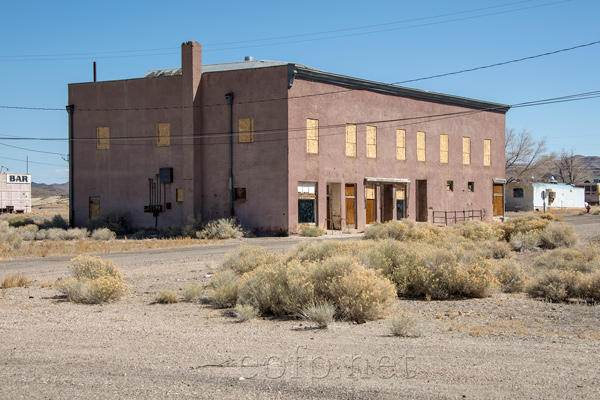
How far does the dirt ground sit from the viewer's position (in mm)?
5137

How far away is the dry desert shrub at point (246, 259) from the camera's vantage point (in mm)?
12648

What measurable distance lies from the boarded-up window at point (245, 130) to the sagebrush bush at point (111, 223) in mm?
8437

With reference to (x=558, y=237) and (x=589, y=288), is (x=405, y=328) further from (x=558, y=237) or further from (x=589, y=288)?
(x=558, y=237)

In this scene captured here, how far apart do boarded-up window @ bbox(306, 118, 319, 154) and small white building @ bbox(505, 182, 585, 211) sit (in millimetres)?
38584

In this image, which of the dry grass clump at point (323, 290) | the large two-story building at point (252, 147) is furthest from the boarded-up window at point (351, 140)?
the dry grass clump at point (323, 290)

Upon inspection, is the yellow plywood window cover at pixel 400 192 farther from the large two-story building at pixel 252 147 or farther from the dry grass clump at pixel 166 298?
the dry grass clump at pixel 166 298

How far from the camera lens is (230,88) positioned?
29922 millimetres

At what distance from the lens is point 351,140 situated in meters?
32.0

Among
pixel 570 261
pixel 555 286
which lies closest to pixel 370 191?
pixel 570 261

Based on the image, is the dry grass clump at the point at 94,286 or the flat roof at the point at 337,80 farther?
the flat roof at the point at 337,80

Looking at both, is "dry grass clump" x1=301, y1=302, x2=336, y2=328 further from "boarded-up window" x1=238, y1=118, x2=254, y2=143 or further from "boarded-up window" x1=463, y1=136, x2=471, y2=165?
"boarded-up window" x1=463, y1=136, x2=471, y2=165

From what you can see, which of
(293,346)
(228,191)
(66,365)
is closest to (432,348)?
(293,346)

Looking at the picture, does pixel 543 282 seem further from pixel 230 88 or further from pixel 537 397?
pixel 230 88

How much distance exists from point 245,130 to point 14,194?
5757 centimetres
